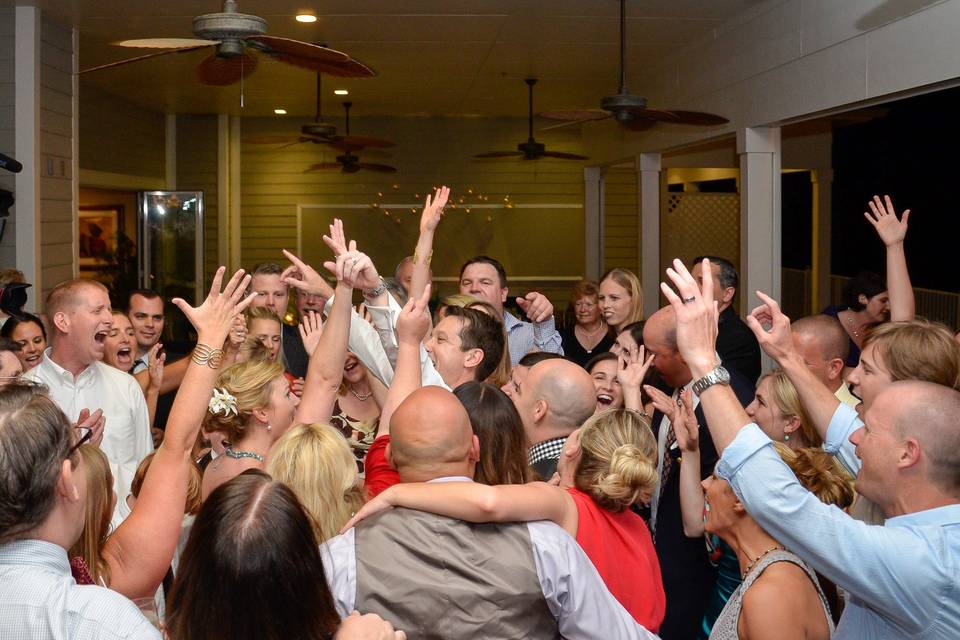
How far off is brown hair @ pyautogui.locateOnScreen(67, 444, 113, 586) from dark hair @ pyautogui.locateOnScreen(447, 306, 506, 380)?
171cm

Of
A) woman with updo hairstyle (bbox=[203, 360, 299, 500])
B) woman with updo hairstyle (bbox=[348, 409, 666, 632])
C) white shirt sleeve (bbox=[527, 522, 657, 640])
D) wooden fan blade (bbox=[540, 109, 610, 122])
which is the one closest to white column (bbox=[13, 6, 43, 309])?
wooden fan blade (bbox=[540, 109, 610, 122])

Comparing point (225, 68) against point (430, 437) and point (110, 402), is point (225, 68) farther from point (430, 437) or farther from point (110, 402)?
point (430, 437)

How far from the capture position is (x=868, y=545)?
175cm

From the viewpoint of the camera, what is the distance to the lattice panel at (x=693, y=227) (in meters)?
10.4

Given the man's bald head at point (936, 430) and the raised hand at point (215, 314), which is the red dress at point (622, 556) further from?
the raised hand at point (215, 314)

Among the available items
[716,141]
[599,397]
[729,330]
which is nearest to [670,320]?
[599,397]

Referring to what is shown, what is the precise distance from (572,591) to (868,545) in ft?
1.88

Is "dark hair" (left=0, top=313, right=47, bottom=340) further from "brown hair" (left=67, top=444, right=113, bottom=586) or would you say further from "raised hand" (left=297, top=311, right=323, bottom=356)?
"brown hair" (left=67, top=444, right=113, bottom=586)

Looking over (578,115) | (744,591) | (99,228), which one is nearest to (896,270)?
(744,591)

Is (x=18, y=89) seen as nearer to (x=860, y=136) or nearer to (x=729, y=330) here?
(x=729, y=330)

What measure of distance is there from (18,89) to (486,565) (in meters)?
6.36

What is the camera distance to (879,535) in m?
1.77

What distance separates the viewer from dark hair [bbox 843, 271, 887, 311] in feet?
18.6

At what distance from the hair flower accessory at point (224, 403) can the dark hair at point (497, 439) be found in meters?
0.93
